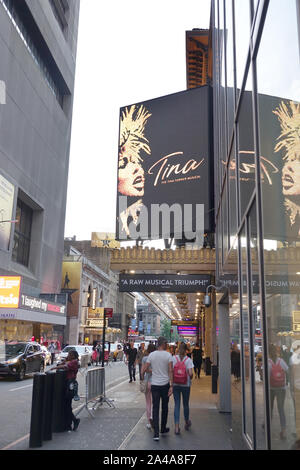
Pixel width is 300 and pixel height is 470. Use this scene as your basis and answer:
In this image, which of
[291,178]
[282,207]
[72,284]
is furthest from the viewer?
[72,284]

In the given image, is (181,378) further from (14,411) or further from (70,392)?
(14,411)

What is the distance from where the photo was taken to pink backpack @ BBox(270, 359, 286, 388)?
361 centimetres

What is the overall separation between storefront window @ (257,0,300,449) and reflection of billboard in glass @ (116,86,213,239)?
11.9 meters

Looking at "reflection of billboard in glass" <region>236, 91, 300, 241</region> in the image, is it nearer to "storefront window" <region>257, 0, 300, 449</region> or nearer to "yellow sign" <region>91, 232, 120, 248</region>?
"storefront window" <region>257, 0, 300, 449</region>

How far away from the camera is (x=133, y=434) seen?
8.64 m

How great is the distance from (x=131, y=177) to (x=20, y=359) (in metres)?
10.7

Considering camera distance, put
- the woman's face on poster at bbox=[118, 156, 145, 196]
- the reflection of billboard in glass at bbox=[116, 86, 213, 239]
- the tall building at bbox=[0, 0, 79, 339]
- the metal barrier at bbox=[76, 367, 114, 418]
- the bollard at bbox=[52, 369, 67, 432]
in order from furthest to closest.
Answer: the tall building at bbox=[0, 0, 79, 339] < the woman's face on poster at bbox=[118, 156, 145, 196] < the reflection of billboard in glass at bbox=[116, 86, 213, 239] < the metal barrier at bbox=[76, 367, 114, 418] < the bollard at bbox=[52, 369, 67, 432]

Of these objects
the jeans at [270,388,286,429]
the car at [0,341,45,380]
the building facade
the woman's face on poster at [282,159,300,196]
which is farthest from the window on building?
the woman's face on poster at [282,159,300,196]

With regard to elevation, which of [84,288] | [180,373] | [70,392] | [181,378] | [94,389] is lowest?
[94,389]

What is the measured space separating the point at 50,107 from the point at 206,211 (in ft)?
125

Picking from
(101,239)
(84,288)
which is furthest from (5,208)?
(101,239)

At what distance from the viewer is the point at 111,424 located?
977 centimetres

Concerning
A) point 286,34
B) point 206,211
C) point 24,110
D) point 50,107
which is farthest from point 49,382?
point 50,107
